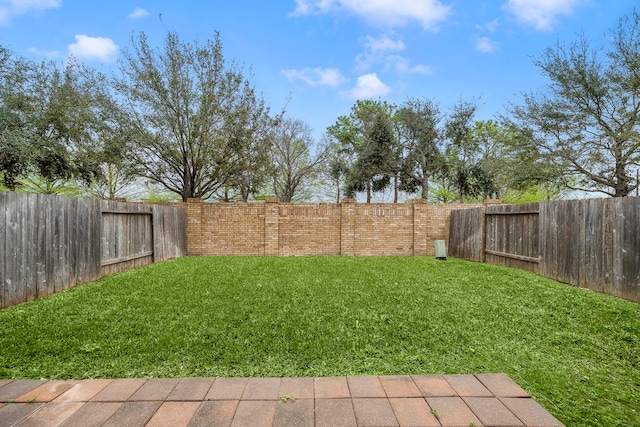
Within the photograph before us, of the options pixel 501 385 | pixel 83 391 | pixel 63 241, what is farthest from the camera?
pixel 63 241

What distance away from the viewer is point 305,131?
859 inches

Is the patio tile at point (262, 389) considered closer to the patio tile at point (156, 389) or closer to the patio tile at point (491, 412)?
the patio tile at point (156, 389)

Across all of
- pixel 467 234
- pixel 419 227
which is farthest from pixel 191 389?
pixel 419 227

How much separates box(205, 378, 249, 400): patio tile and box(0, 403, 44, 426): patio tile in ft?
3.49

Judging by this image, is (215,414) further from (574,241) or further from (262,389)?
(574,241)

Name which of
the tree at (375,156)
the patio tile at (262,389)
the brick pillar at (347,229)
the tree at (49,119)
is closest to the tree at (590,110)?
the tree at (375,156)

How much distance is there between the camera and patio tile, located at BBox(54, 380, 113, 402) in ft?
6.57

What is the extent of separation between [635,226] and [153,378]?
6170mm

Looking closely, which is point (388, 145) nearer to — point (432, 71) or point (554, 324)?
point (432, 71)

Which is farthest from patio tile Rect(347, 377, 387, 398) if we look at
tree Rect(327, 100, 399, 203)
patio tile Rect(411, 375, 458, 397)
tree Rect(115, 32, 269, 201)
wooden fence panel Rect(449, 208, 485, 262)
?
tree Rect(327, 100, 399, 203)

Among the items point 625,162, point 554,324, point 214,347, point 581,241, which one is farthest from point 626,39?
point 214,347

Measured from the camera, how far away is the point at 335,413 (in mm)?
1862

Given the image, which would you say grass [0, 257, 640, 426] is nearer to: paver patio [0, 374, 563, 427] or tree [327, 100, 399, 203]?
paver patio [0, 374, 563, 427]

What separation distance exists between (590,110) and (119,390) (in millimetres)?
15081
